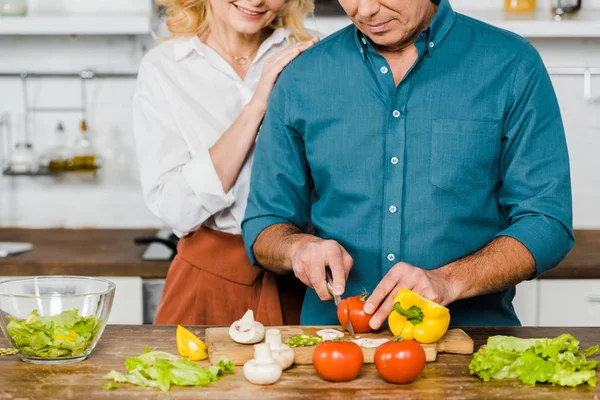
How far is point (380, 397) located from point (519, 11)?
222cm

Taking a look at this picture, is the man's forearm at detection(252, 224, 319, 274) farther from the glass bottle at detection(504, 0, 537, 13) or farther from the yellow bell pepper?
the glass bottle at detection(504, 0, 537, 13)

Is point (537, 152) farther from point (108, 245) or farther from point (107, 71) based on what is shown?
point (107, 71)

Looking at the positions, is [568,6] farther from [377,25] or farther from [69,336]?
[69,336]

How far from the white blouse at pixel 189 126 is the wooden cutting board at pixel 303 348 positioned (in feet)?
1.65

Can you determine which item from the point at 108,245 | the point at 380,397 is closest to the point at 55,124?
the point at 108,245

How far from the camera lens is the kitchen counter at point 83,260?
2.78 m

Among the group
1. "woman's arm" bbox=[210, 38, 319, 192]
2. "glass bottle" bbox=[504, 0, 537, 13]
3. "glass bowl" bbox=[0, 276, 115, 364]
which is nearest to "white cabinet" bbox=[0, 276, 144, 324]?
"woman's arm" bbox=[210, 38, 319, 192]

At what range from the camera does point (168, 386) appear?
4.54ft

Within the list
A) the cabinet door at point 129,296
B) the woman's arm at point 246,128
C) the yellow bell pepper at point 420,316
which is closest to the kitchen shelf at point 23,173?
the cabinet door at point 129,296

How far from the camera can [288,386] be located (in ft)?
4.63

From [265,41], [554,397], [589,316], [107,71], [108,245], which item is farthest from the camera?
[107,71]

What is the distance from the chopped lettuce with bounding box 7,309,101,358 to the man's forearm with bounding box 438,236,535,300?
0.70 metres

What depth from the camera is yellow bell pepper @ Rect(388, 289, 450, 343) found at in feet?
5.10

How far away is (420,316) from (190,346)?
16.5 inches
